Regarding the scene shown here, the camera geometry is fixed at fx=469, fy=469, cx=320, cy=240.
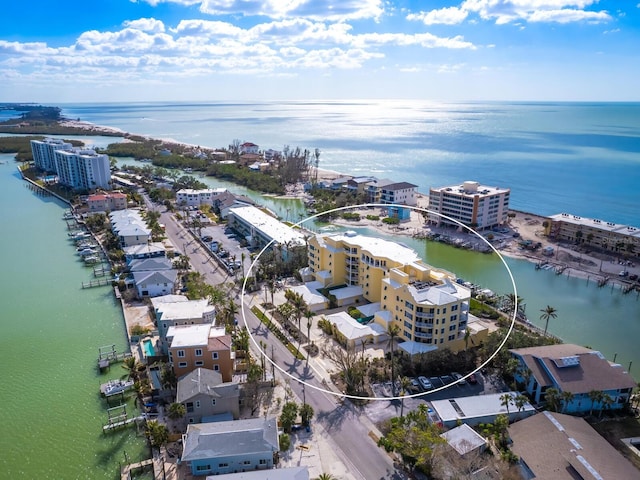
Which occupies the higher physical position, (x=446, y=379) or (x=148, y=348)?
(x=148, y=348)

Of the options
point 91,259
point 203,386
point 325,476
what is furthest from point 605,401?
point 91,259

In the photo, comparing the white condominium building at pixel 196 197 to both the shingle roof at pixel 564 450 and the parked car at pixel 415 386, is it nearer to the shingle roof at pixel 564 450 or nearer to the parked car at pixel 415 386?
the parked car at pixel 415 386

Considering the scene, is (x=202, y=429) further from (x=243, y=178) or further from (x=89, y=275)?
(x=243, y=178)

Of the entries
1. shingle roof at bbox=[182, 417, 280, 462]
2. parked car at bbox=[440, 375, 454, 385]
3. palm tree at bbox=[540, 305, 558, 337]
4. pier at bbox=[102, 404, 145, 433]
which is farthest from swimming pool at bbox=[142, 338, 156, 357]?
palm tree at bbox=[540, 305, 558, 337]

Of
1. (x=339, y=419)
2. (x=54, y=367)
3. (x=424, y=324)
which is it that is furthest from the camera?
(x=54, y=367)

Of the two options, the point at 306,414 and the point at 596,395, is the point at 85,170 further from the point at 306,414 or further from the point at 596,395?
the point at 596,395

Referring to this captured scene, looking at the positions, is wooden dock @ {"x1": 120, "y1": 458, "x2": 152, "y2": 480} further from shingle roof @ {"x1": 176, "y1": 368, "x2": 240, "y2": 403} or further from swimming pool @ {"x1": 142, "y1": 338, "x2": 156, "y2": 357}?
swimming pool @ {"x1": 142, "y1": 338, "x2": 156, "y2": 357}
